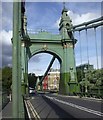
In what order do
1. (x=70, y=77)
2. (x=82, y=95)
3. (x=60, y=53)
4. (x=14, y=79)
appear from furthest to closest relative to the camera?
(x=60, y=53), (x=70, y=77), (x=82, y=95), (x=14, y=79)

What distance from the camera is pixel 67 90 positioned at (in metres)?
67.9

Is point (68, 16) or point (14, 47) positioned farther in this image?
point (68, 16)

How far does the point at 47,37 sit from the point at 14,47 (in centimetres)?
6320

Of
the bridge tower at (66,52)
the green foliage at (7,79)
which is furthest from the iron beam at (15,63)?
the bridge tower at (66,52)

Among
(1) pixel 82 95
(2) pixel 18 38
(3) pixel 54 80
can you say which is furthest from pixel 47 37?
(3) pixel 54 80

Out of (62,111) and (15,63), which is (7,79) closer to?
(62,111)

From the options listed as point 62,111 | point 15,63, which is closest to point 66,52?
point 62,111

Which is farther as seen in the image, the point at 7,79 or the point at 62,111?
the point at 7,79

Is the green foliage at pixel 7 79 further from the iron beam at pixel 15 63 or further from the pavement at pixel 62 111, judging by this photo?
the iron beam at pixel 15 63

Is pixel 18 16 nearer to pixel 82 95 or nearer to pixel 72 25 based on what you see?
pixel 82 95

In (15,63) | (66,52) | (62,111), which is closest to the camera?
(15,63)

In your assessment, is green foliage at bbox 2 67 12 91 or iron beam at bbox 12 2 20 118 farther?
green foliage at bbox 2 67 12 91

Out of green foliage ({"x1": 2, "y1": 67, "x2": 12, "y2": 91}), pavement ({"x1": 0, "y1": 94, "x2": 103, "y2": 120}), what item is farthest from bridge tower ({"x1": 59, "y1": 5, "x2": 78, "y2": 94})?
pavement ({"x1": 0, "y1": 94, "x2": 103, "y2": 120})

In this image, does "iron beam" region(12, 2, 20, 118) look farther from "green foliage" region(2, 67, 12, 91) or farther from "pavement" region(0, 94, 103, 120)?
"green foliage" region(2, 67, 12, 91)
